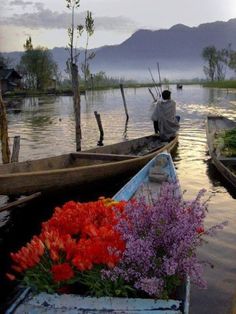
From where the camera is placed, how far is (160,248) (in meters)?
3.91

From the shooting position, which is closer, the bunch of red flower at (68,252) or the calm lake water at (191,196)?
the bunch of red flower at (68,252)

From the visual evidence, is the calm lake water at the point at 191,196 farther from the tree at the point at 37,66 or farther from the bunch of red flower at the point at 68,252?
the tree at the point at 37,66

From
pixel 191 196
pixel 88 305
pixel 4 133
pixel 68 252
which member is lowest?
pixel 191 196

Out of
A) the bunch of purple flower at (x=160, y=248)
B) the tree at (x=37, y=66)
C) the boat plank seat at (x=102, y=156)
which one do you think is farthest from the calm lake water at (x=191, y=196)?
the tree at (x=37, y=66)

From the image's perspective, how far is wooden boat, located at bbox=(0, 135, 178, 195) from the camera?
840 cm

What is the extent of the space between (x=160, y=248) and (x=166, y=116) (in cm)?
1380

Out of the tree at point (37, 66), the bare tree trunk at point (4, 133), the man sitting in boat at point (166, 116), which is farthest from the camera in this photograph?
the tree at point (37, 66)

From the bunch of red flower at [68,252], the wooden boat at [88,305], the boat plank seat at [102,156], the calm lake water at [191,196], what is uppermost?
the bunch of red flower at [68,252]

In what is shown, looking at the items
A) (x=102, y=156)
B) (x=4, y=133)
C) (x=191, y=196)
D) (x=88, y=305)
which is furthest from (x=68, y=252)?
(x=4, y=133)

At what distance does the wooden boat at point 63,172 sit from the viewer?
331 inches

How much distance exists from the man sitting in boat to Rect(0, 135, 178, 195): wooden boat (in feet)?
12.3

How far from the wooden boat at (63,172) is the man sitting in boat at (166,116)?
3739 millimetres

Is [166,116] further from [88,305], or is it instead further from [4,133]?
[88,305]

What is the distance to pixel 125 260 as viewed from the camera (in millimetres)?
3814
